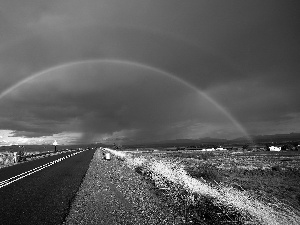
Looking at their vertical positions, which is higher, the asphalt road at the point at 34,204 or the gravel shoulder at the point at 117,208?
the asphalt road at the point at 34,204

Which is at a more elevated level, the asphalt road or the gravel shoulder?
the asphalt road

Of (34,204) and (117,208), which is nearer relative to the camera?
(117,208)

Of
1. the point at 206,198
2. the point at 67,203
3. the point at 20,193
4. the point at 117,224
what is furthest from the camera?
the point at 20,193

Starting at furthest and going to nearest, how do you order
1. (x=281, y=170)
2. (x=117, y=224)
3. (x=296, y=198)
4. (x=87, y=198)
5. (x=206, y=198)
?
(x=281, y=170) < (x=296, y=198) < (x=87, y=198) < (x=206, y=198) < (x=117, y=224)

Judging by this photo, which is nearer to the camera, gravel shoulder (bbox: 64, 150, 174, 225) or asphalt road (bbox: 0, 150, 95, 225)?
gravel shoulder (bbox: 64, 150, 174, 225)

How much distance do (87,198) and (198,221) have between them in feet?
16.5

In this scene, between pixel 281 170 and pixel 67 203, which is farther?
pixel 281 170

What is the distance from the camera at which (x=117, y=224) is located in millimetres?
6945

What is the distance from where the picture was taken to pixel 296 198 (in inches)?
697

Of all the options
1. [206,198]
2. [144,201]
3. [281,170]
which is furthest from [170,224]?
[281,170]

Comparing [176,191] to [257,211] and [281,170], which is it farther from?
[281,170]

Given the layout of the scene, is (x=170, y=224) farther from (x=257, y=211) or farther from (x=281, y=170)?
(x=281, y=170)

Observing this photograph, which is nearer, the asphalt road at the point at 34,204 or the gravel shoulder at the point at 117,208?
the gravel shoulder at the point at 117,208

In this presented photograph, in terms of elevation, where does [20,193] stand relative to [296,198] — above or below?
above
